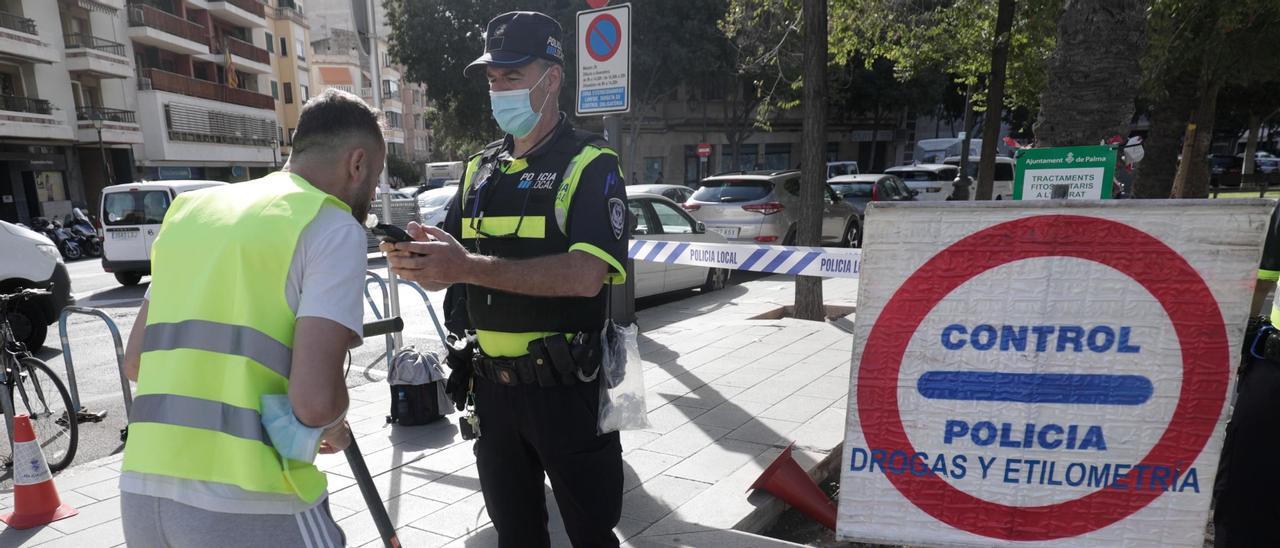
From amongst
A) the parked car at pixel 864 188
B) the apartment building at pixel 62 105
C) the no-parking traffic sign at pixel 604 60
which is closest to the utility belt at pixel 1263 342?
the no-parking traffic sign at pixel 604 60

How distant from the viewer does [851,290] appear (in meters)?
10.1

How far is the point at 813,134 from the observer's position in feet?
23.8

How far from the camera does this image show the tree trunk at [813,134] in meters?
7.02

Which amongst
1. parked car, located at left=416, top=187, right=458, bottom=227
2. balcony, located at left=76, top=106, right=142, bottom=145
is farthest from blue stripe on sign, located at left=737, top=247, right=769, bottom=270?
balcony, located at left=76, top=106, right=142, bottom=145

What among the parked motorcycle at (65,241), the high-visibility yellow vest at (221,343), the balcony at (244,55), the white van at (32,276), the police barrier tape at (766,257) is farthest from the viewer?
the balcony at (244,55)

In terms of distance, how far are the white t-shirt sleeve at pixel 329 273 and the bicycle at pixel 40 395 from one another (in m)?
3.94

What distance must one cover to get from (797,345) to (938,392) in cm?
451

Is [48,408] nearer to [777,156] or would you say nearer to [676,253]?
[676,253]

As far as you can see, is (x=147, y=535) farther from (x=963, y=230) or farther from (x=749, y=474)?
(x=749, y=474)

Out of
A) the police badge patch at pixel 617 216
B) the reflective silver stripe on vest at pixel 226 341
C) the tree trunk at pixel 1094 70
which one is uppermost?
the tree trunk at pixel 1094 70

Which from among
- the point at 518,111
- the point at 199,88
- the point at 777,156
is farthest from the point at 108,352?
the point at 777,156

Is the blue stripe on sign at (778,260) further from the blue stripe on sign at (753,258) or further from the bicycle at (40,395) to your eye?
the bicycle at (40,395)

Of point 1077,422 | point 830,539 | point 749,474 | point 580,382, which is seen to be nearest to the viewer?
point 1077,422

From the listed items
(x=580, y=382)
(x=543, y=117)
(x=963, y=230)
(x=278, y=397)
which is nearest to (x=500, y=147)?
(x=543, y=117)
